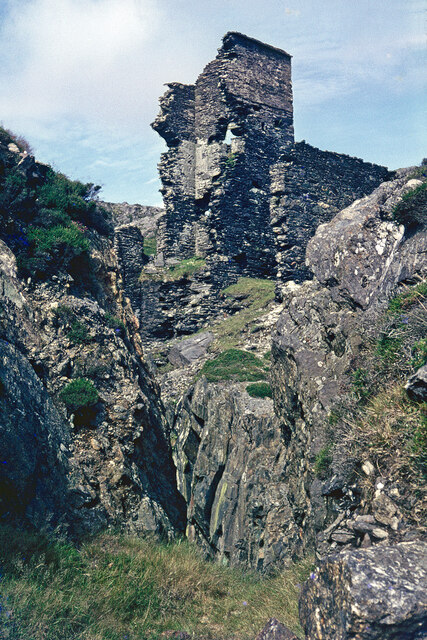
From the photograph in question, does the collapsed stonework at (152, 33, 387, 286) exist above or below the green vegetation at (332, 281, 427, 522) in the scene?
above

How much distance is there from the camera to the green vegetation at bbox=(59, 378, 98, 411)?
9.33m

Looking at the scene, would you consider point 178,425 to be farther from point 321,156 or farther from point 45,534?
point 321,156

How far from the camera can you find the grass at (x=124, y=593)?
4934mm

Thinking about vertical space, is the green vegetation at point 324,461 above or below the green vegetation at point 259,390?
above

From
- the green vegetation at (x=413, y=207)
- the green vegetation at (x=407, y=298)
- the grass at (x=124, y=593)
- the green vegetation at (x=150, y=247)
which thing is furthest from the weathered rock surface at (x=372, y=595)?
the green vegetation at (x=150, y=247)

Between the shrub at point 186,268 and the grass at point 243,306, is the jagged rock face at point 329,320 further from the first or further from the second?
the shrub at point 186,268

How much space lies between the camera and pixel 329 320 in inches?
337

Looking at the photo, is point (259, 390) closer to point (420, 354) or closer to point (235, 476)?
point (235, 476)

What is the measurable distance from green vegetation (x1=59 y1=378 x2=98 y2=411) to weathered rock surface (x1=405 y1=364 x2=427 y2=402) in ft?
19.7

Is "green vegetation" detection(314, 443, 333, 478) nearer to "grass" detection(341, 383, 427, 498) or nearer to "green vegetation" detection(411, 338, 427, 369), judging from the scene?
"grass" detection(341, 383, 427, 498)

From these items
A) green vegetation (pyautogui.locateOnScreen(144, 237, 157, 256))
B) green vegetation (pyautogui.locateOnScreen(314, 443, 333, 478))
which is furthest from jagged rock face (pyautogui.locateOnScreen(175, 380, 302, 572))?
green vegetation (pyautogui.locateOnScreen(144, 237, 157, 256))

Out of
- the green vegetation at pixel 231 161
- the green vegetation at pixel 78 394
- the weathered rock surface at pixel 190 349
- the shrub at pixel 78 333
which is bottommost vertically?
the weathered rock surface at pixel 190 349

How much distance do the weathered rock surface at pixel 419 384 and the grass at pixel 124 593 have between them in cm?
243

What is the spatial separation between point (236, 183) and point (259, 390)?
1428cm
